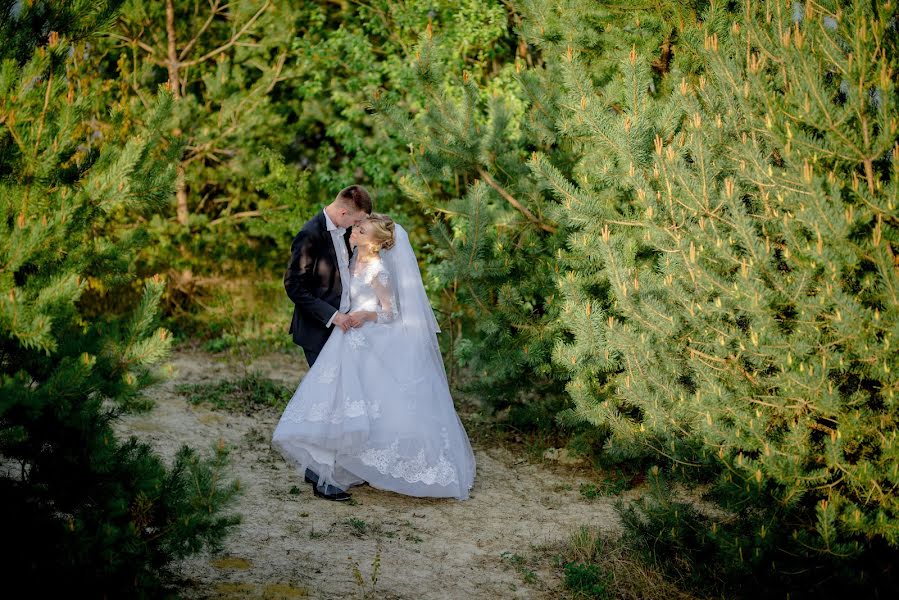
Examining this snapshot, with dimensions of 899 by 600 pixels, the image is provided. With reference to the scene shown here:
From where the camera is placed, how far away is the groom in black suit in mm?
5395

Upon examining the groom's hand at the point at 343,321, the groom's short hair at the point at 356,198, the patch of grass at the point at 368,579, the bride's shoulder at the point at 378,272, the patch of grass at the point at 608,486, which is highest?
the groom's short hair at the point at 356,198

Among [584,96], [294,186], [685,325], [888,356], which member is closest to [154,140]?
[584,96]

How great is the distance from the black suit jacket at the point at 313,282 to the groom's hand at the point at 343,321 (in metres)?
0.05

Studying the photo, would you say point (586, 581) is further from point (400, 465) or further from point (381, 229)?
point (381, 229)

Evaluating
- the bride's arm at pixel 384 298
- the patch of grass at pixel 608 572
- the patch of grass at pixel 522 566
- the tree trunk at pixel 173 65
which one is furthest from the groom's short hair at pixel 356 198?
the tree trunk at pixel 173 65

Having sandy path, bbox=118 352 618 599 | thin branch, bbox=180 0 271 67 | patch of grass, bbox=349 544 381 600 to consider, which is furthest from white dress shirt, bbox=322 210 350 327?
thin branch, bbox=180 0 271 67

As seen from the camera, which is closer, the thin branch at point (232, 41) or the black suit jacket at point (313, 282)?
the black suit jacket at point (313, 282)

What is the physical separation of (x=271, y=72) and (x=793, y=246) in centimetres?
816

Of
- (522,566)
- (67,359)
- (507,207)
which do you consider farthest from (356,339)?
(67,359)

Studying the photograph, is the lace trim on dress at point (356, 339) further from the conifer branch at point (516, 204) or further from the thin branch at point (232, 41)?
the thin branch at point (232, 41)

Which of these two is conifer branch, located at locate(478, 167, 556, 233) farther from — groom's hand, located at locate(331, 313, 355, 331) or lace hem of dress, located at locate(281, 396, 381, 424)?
lace hem of dress, located at locate(281, 396, 381, 424)

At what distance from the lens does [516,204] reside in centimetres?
596

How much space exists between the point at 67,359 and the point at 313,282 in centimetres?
272

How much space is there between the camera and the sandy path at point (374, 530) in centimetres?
400
